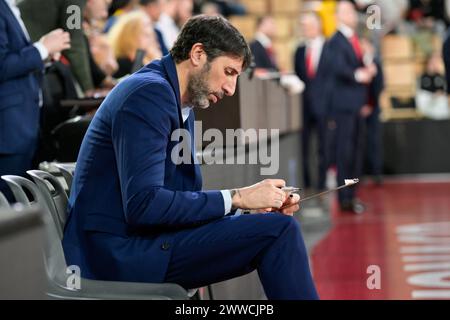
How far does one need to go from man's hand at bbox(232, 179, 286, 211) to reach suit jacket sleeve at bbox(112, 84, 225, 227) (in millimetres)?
87

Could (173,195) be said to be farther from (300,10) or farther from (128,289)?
(300,10)

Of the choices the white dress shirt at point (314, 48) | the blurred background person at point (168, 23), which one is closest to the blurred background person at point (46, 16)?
the blurred background person at point (168, 23)

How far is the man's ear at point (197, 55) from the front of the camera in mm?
2996

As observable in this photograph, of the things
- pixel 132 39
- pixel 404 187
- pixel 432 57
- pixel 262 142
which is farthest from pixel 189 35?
pixel 432 57

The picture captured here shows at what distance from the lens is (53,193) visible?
3170mm

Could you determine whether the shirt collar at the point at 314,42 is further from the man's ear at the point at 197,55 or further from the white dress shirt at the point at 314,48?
the man's ear at the point at 197,55

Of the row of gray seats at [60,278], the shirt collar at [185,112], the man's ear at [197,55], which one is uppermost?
the man's ear at [197,55]

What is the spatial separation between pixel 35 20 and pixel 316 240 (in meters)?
3.48

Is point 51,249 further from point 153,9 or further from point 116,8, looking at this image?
point 153,9

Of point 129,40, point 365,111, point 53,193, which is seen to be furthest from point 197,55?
point 365,111

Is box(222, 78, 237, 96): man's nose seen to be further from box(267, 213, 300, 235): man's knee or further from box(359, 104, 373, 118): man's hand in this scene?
box(359, 104, 373, 118): man's hand

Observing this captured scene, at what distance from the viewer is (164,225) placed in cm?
288

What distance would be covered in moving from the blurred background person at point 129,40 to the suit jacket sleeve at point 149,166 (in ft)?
10.3
